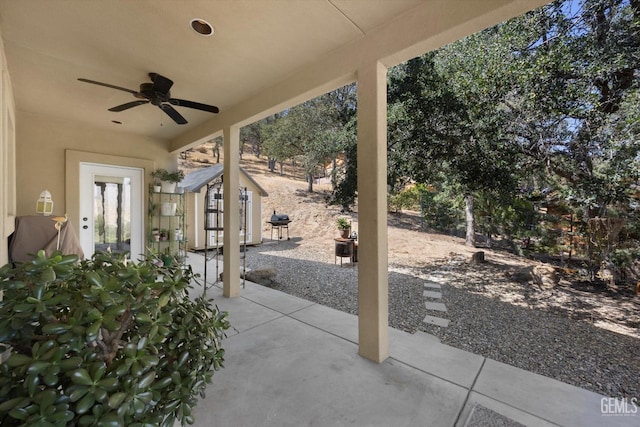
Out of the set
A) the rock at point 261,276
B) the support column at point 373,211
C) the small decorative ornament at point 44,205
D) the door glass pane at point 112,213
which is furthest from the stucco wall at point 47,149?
the support column at point 373,211

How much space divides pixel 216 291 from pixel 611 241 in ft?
22.7

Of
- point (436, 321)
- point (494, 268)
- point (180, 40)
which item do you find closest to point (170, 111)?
point (180, 40)

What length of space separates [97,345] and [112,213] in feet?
16.8

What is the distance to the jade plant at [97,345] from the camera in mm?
688

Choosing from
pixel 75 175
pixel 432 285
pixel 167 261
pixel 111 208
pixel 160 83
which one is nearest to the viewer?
pixel 167 261

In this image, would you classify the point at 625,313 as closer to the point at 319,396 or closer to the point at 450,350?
the point at 450,350

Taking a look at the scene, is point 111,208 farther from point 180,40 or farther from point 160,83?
point 180,40

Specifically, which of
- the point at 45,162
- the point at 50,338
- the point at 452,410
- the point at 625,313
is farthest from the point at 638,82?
the point at 45,162

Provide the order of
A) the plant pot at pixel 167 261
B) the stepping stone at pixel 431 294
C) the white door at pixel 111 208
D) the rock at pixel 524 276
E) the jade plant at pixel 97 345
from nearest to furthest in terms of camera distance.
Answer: the jade plant at pixel 97 345 < the plant pot at pixel 167 261 < the white door at pixel 111 208 < the stepping stone at pixel 431 294 < the rock at pixel 524 276

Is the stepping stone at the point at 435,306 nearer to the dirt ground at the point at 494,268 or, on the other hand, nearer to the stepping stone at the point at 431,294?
the stepping stone at the point at 431,294

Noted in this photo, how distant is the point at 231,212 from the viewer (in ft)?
12.4

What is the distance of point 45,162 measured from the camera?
4.16m

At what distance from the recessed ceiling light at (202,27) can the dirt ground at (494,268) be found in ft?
19.7

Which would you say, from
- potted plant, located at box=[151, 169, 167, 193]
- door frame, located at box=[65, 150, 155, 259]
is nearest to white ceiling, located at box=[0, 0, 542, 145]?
door frame, located at box=[65, 150, 155, 259]
